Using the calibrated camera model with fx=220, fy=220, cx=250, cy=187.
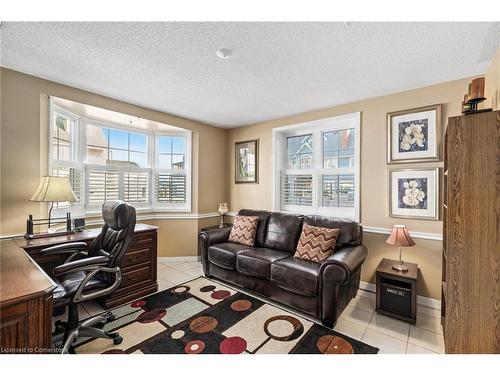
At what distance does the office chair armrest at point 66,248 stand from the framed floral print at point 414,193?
3328 mm

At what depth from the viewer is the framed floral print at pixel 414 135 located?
92.2 inches

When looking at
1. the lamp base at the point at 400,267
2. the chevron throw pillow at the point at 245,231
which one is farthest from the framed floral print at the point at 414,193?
the chevron throw pillow at the point at 245,231

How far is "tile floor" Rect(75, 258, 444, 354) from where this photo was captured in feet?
5.84

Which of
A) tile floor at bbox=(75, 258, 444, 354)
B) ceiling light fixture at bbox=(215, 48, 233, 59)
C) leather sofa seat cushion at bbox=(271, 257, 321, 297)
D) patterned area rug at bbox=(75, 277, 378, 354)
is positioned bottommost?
tile floor at bbox=(75, 258, 444, 354)

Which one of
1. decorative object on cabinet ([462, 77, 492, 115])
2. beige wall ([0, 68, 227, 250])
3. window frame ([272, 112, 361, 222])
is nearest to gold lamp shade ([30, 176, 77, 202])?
beige wall ([0, 68, 227, 250])

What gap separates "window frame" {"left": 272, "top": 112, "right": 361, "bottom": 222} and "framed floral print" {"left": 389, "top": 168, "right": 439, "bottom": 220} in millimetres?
401

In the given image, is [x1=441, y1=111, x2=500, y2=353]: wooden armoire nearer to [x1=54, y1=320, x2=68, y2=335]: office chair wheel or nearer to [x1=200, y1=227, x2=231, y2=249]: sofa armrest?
[x1=200, y1=227, x2=231, y2=249]: sofa armrest

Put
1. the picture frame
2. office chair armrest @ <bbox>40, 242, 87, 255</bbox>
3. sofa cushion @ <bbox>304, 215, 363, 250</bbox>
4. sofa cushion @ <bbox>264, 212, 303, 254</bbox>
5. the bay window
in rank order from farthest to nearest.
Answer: the picture frame
sofa cushion @ <bbox>264, 212, 303, 254</bbox>
the bay window
sofa cushion @ <bbox>304, 215, 363, 250</bbox>
office chair armrest @ <bbox>40, 242, 87, 255</bbox>

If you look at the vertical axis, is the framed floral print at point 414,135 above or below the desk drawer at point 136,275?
above

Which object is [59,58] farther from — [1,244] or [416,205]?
[416,205]

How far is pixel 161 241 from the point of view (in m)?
3.69

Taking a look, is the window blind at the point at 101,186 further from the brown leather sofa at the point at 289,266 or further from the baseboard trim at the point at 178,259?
the brown leather sofa at the point at 289,266
